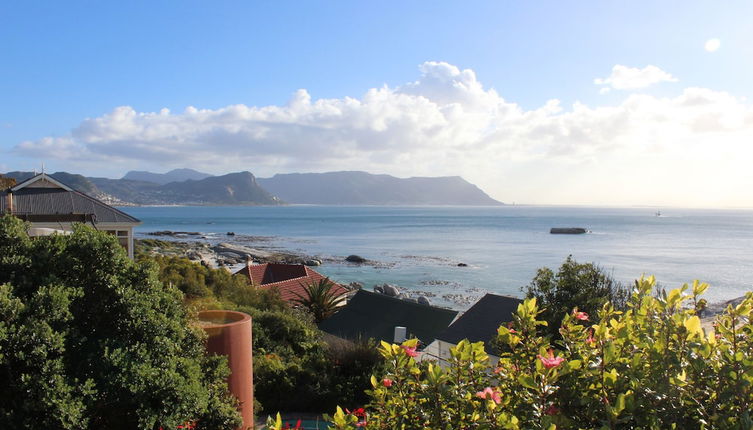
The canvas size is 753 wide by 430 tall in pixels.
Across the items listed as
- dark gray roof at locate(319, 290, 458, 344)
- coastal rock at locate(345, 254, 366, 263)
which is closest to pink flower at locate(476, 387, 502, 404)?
dark gray roof at locate(319, 290, 458, 344)

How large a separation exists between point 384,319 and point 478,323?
3623 millimetres

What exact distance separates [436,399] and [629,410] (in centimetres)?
87

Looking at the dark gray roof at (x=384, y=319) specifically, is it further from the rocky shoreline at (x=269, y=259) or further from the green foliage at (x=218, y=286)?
the rocky shoreline at (x=269, y=259)

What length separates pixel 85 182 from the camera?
637ft

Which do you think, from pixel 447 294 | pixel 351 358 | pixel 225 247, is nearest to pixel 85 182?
pixel 225 247

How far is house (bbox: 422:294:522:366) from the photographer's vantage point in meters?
12.3

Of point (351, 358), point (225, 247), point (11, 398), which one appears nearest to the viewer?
point (11, 398)

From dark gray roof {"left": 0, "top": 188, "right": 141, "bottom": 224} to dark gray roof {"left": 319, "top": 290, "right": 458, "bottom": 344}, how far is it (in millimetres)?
7992

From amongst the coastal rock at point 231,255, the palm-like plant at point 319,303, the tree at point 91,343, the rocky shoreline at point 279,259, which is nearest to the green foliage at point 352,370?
the tree at point 91,343

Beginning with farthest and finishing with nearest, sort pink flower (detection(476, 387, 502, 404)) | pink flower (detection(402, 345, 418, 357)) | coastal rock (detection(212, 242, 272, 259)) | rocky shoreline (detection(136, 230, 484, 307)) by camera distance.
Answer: coastal rock (detection(212, 242, 272, 259)) → rocky shoreline (detection(136, 230, 484, 307)) → pink flower (detection(402, 345, 418, 357)) → pink flower (detection(476, 387, 502, 404))

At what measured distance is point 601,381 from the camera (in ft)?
7.55

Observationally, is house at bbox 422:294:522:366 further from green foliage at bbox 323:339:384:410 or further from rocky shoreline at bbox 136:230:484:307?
rocky shoreline at bbox 136:230:484:307

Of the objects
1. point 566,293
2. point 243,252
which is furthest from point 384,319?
point 243,252

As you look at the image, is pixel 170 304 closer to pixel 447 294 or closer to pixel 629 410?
pixel 629 410
